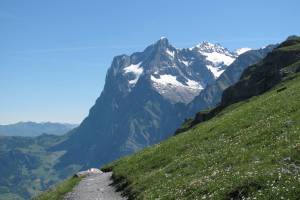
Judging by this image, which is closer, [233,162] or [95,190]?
[233,162]

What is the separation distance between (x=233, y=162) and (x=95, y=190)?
16.4 metres

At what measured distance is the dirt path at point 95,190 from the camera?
36519 mm

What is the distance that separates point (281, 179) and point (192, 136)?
23.1 metres

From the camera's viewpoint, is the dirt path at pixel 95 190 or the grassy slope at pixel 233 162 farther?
the dirt path at pixel 95 190

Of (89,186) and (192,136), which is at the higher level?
(192,136)

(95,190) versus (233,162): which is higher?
(233,162)

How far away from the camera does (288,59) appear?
423ft

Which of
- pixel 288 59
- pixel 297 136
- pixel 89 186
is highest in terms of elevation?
pixel 288 59

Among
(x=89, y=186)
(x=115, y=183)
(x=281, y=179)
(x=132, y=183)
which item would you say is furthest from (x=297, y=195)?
(x=89, y=186)

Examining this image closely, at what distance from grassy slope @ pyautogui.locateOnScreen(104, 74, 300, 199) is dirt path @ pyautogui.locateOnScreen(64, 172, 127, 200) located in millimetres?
1192

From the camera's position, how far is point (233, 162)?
28.4 metres

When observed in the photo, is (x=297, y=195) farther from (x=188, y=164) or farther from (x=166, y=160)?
(x=166, y=160)

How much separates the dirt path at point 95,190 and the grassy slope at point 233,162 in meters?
1.19

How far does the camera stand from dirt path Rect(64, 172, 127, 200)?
1438 inches
